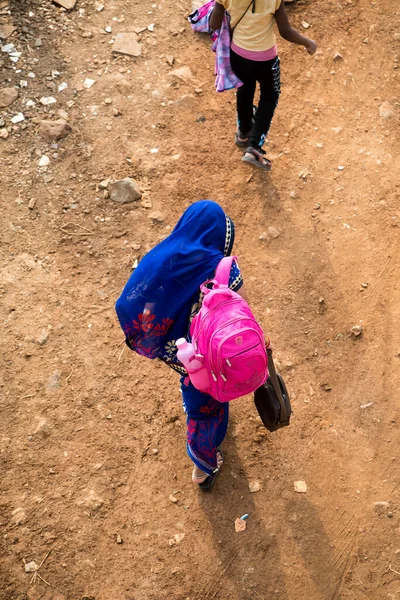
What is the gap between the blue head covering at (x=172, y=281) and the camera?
242 centimetres

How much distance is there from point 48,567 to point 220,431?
1287 millimetres

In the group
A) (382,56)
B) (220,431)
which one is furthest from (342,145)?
(220,431)

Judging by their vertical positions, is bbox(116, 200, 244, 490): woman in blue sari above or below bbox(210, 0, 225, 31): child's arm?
below

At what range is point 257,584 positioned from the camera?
124 inches

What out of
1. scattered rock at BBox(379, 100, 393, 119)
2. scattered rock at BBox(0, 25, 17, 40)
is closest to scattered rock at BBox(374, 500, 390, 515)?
scattered rock at BBox(379, 100, 393, 119)

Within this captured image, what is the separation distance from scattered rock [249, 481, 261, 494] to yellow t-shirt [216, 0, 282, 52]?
2.79 meters

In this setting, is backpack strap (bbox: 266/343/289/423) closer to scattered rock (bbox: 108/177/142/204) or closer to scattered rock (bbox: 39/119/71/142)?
scattered rock (bbox: 108/177/142/204)

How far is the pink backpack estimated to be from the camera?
85.7 inches

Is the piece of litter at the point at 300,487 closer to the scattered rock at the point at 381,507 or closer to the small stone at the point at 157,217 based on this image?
the scattered rock at the point at 381,507

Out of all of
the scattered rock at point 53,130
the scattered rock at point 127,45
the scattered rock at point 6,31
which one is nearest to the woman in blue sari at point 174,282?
the scattered rock at point 53,130

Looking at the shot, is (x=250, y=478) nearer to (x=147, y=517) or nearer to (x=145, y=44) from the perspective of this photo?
(x=147, y=517)

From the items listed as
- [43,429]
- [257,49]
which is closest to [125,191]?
[257,49]

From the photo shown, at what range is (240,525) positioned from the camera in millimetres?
3318

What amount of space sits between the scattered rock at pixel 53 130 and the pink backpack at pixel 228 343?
10.1ft
